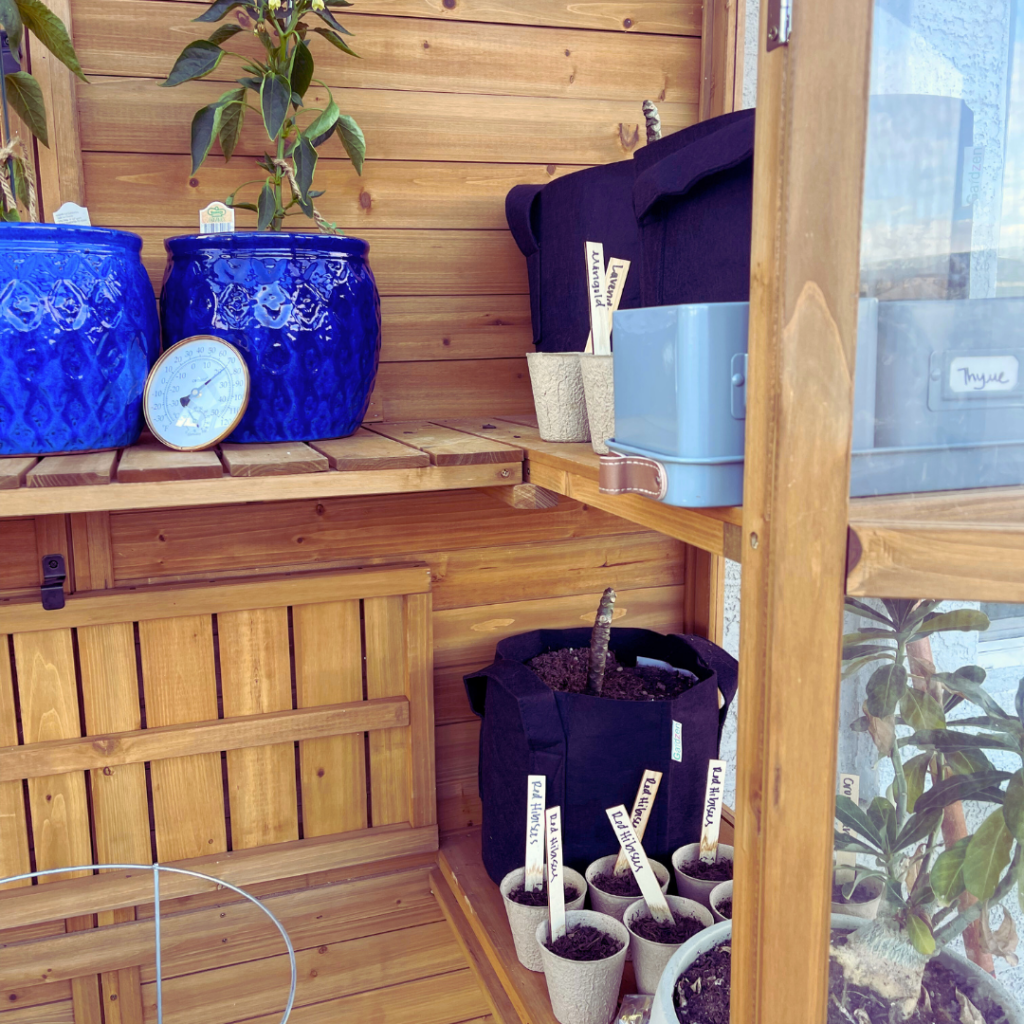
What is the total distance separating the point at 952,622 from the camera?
2.08 feet

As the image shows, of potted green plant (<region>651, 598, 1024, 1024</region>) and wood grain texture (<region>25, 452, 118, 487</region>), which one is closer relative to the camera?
potted green plant (<region>651, 598, 1024, 1024</region>)

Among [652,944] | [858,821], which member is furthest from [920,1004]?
[652,944]

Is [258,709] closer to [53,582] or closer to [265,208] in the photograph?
[53,582]

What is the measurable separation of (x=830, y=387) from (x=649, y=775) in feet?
2.26

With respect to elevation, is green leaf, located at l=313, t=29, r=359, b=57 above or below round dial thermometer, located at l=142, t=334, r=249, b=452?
above

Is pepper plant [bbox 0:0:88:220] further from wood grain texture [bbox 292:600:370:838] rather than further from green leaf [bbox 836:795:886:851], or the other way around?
green leaf [bbox 836:795:886:851]

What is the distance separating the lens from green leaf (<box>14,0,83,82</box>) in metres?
0.99

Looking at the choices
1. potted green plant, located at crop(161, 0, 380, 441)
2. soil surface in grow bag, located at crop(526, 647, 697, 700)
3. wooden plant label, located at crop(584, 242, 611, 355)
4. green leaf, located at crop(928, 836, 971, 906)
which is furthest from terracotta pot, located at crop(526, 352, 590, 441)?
green leaf, located at crop(928, 836, 971, 906)

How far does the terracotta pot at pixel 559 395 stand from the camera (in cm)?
100

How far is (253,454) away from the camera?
1.00 meters

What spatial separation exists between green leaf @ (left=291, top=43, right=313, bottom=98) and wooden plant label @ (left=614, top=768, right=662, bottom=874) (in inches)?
36.2

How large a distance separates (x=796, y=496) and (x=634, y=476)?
0.46 ft

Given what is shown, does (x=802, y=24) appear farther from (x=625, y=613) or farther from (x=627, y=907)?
(x=625, y=613)

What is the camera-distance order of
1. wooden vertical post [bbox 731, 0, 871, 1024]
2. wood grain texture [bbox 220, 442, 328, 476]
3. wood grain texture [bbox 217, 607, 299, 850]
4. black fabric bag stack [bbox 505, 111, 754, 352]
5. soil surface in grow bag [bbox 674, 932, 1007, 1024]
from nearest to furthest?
wooden vertical post [bbox 731, 0, 871, 1024] → soil surface in grow bag [bbox 674, 932, 1007, 1024] → black fabric bag stack [bbox 505, 111, 754, 352] → wood grain texture [bbox 220, 442, 328, 476] → wood grain texture [bbox 217, 607, 299, 850]
